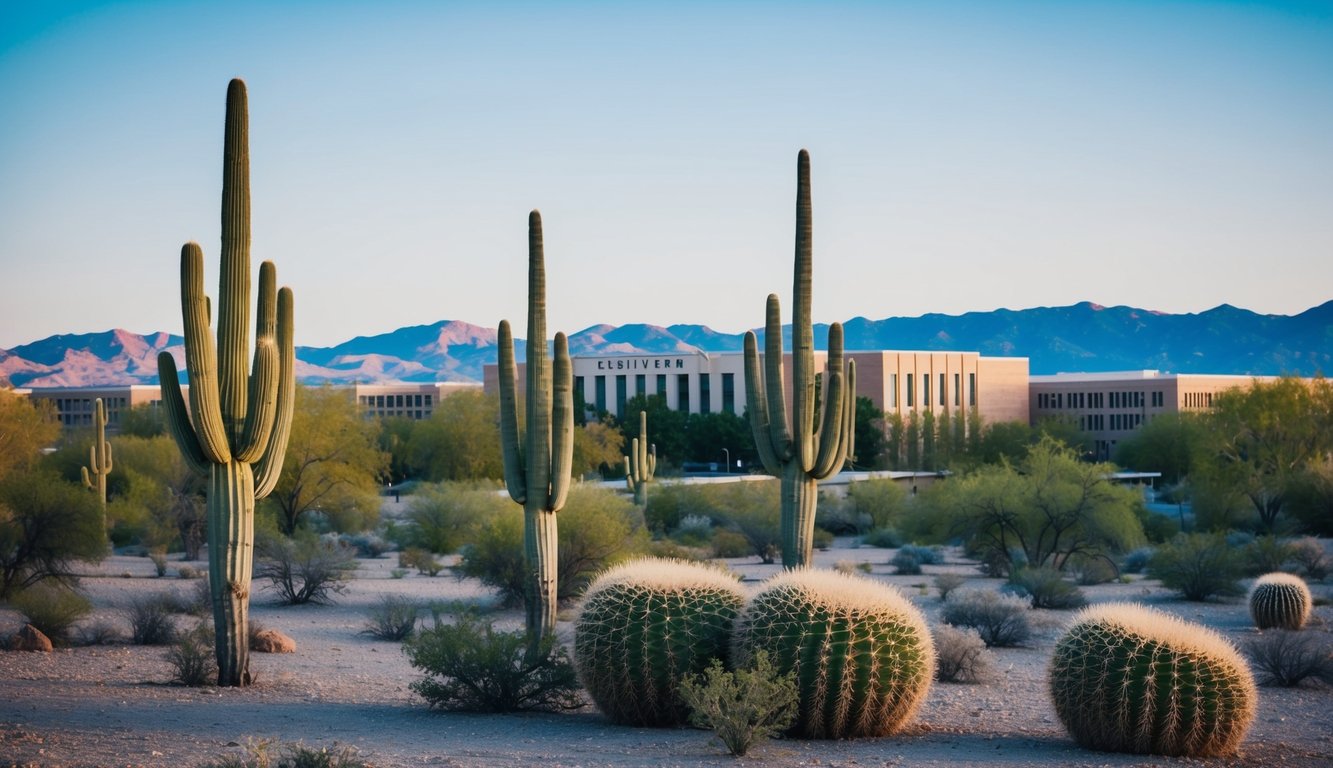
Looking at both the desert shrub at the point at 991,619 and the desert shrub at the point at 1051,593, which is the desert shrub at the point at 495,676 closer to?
the desert shrub at the point at 991,619

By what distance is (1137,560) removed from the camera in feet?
114

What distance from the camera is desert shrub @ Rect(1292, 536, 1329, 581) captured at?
31.2 metres

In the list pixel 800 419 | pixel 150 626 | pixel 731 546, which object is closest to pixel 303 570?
pixel 150 626

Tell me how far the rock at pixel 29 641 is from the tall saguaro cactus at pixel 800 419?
10.2m

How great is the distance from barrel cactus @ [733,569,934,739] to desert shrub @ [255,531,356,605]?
55.7 ft

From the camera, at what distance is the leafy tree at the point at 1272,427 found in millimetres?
51594

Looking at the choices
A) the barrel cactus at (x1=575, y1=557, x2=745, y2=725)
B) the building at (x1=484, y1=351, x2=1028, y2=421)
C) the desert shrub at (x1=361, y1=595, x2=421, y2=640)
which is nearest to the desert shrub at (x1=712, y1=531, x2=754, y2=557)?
the desert shrub at (x1=361, y1=595, x2=421, y2=640)

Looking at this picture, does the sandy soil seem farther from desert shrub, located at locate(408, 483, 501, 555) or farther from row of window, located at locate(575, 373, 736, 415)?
row of window, located at locate(575, 373, 736, 415)

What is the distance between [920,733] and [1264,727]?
13.3ft

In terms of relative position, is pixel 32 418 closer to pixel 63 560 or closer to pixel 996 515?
pixel 63 560

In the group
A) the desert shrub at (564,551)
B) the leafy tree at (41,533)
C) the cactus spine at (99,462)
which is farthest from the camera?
the cactus spine at (99,462)

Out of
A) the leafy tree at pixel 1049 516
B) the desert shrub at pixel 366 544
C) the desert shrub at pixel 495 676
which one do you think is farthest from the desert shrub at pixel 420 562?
the desert shrub at pixel 495 676

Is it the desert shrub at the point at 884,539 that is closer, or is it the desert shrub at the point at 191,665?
the desert shrub at the point at 191,665

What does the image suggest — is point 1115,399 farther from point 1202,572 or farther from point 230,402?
point 230,402
